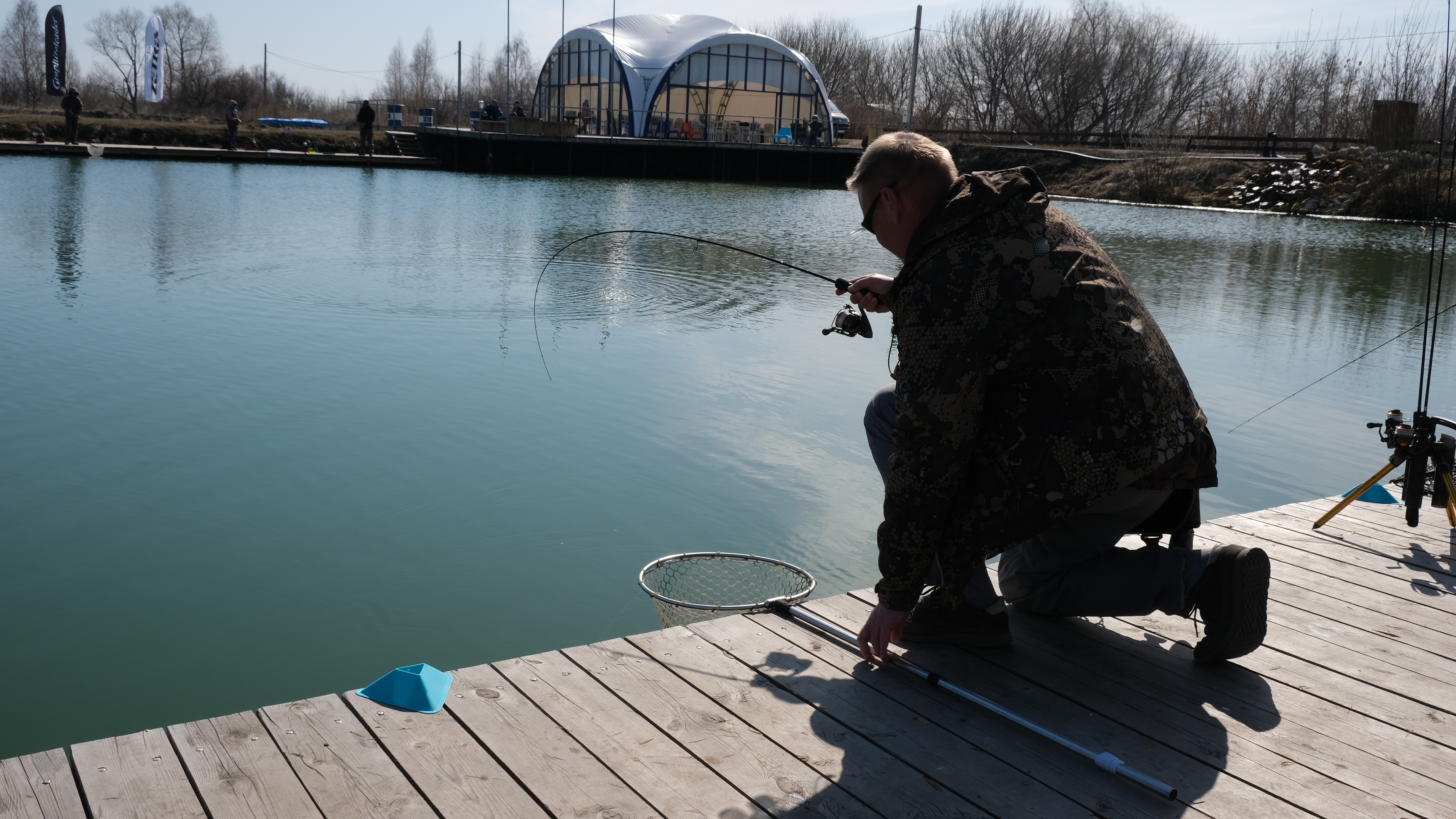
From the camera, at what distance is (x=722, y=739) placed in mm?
2086

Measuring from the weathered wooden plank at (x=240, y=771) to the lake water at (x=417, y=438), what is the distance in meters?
1.22

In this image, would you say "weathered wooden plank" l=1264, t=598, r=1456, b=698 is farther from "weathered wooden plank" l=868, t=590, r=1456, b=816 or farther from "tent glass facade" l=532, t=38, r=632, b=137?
"tent glass facade" l=532, t=38, r=632, b=137

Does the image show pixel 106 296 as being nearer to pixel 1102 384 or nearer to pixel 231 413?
pixel 231 413

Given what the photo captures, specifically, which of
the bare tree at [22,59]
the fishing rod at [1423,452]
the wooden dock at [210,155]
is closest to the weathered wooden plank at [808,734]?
the fishing rod at [1423,452]

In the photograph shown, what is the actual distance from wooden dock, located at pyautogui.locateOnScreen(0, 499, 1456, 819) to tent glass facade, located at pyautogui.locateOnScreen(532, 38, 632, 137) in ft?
107

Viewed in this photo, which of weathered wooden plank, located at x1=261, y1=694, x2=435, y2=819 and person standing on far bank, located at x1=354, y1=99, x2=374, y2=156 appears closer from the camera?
weathered wooden plank, located at x1=261, y1=694, x2=435, y2=819

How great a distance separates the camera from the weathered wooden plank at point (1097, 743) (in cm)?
191

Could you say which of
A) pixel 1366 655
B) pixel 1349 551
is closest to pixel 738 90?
Answer: pixel 1349 551

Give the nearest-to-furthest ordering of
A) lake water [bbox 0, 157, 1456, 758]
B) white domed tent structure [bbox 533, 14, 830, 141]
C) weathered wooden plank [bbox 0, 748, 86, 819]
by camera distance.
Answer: weathered wooden plank [bbox 0, 748, 86, 819] < lake water [bbox 0, 157, 1456, 758] < white domed tent structure [bbox 533, 14, 830, 141]

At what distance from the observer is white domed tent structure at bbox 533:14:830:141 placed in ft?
121

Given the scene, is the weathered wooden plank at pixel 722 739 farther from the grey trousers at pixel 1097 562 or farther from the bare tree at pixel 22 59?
the bare tree at pixel 22 59

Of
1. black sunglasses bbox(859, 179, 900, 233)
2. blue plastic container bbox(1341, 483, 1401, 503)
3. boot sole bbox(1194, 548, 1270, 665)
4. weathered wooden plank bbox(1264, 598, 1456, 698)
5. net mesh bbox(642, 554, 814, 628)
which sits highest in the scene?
black sunglasses bbox(859, 179, 900, 233)

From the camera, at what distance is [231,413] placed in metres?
5.62

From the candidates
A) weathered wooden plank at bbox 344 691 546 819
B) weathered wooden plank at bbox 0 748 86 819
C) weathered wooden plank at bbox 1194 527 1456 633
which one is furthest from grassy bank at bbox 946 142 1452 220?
weathered wooden plank at bbox 0 748 86 819
